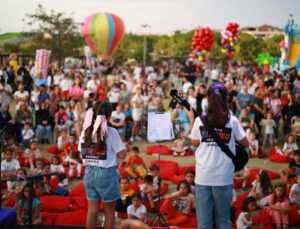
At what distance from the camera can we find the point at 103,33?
82.2 feet

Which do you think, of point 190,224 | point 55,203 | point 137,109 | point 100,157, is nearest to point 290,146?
point 137,109

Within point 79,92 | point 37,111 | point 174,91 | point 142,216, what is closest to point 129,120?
point 79,92

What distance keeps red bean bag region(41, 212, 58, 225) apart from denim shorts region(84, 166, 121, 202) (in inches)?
74.5

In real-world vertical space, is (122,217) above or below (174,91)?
below

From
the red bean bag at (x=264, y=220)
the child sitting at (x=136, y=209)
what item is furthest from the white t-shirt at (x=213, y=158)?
the red bean bag at (x=264, y=220)

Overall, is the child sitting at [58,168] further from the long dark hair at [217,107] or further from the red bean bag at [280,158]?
the red bean bag at [280,158]

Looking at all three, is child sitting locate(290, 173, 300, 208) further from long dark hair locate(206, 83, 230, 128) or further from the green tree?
the green tree

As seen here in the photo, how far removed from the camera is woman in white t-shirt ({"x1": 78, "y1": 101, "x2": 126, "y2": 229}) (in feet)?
10.2

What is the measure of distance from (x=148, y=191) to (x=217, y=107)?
307 centimetres

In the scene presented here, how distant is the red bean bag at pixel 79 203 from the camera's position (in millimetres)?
5312

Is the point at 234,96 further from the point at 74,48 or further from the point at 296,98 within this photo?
the point at 74,48

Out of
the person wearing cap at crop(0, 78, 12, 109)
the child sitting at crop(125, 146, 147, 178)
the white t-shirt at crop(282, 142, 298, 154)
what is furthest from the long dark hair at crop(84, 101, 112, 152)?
the person wearing cap at crop(0, 78, 12, 109)

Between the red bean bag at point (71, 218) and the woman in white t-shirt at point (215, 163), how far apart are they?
2.36 metres

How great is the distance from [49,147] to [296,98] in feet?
20.3
